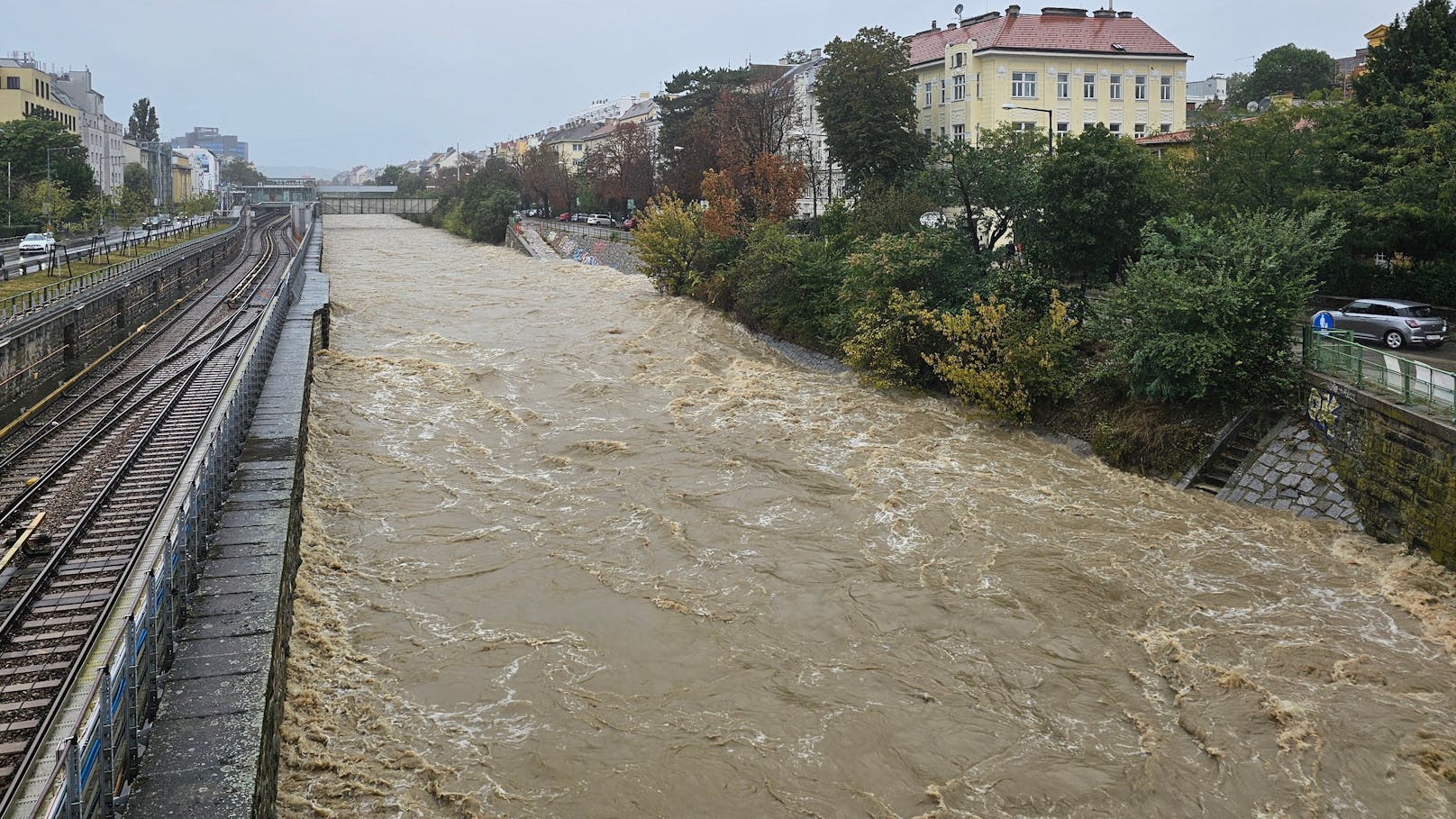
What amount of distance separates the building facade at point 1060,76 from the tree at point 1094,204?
25.2 meters

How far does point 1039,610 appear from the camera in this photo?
1427 centimetres

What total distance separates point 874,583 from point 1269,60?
8081cm

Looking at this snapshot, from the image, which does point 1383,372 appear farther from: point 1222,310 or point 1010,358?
point 1010,358

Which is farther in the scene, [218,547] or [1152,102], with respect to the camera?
[1152,102]

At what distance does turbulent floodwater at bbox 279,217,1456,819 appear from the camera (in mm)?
10312

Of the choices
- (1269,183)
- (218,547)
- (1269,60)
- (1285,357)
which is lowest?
(218,547)

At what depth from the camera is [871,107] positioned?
165 feet

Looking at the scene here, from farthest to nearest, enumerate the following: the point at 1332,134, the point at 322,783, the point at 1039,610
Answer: the point at 1332,134 < the point at 1039,610 < the point at 322,783

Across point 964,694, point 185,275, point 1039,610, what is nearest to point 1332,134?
point 1039,610

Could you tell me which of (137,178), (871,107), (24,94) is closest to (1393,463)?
(871,107)

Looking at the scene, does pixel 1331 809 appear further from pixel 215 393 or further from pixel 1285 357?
pixel 215 393

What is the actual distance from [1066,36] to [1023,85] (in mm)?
3845

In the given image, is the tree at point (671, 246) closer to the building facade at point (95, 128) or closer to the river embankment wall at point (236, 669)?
the river embankment wall at point (236, 669)

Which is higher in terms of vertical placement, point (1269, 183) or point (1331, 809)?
point (1269, 183)
